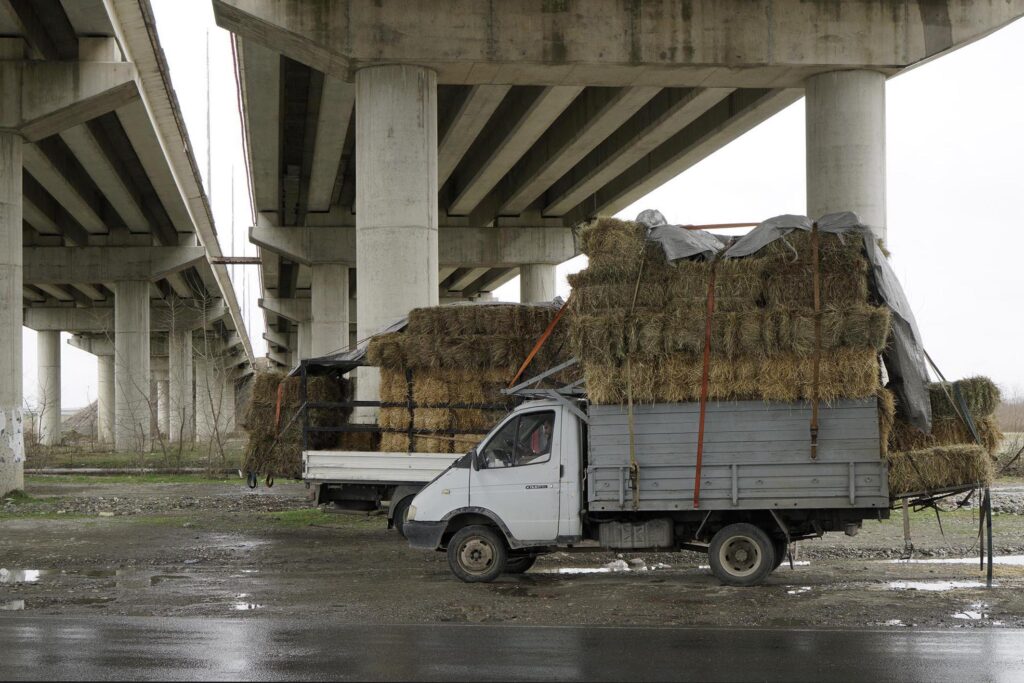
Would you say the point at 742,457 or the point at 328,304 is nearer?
the point at 742,457

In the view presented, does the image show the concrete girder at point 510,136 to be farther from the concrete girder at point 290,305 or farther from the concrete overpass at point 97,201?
the concrete girder at point 290,305

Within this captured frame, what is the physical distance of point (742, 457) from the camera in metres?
12.6

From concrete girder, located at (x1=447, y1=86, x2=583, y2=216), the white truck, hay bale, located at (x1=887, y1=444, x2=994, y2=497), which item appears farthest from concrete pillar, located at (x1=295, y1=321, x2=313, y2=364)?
hay bale, located at (x1=887, y1=444, x2=994, y2=497)

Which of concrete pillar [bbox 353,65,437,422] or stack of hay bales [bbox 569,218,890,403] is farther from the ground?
concrete pillar [bbox 353,65,437,422]

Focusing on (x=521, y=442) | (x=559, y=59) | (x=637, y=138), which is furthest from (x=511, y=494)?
(x=637, y=138)

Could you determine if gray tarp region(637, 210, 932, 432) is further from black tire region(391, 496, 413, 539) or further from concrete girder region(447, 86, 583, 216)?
concrete girder region(447, 86, 583, 216)

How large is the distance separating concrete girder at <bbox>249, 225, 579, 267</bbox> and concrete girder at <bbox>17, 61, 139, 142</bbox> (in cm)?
1834

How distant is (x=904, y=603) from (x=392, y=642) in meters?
5.20

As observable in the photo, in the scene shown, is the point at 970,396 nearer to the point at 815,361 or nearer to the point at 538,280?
the point at 815,361

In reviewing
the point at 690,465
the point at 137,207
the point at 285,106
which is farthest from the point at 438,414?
the point at 137,207

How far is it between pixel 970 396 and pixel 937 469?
1.14 m

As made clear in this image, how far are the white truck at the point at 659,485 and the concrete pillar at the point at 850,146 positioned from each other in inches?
405

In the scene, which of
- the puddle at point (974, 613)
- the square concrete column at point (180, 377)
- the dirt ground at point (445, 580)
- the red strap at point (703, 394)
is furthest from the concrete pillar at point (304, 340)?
the puddle at point (974, 613)

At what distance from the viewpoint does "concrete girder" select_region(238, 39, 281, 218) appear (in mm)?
25469
